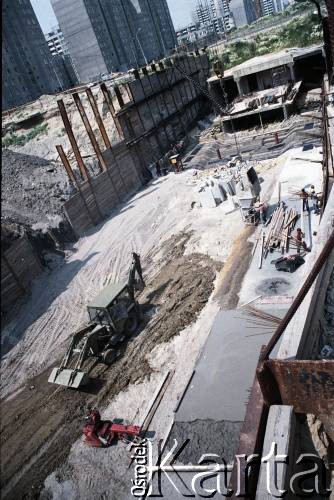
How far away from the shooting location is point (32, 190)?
27.5 metres

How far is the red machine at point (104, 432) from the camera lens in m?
10.2

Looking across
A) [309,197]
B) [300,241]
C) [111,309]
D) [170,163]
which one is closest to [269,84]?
[170,163]

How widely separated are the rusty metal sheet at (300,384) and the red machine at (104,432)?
6201mm

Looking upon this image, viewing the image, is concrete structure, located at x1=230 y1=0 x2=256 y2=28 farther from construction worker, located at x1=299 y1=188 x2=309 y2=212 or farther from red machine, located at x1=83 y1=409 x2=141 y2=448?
red machine, located at x1=83 y1=409 x2=141 y2=448

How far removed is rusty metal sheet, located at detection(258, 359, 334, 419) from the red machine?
6.20 m

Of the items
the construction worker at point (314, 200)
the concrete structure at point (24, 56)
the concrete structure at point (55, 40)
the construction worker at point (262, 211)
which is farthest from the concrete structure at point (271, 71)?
the concrete structure at point (55, 40)

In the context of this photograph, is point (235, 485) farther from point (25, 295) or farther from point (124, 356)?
point (25, 295)

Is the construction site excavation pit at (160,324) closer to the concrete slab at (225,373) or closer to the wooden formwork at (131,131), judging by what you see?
the concrete slab at (225,373)

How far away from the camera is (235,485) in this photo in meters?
4.46

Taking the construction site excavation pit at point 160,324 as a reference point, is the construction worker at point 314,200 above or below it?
above

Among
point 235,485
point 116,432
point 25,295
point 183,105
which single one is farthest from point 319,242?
point 183,105

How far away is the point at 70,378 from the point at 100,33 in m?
112

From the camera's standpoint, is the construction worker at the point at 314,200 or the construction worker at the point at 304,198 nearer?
the construction worker at the point at 314,200

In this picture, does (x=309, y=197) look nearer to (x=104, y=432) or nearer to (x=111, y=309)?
(x=111, y=309)
